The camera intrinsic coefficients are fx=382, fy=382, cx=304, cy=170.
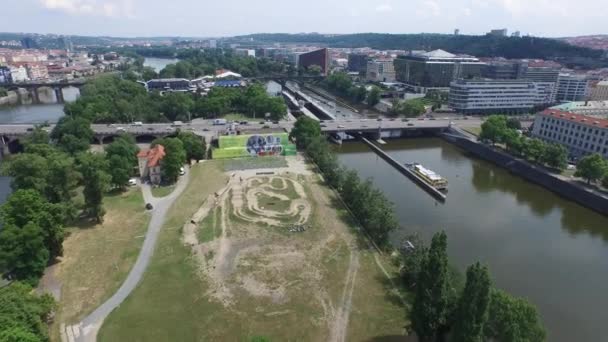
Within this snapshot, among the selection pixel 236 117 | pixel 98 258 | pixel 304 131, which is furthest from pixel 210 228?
pixel 236 117

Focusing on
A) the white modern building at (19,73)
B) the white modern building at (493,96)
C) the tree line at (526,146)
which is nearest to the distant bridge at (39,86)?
the white modern building at (19,73)

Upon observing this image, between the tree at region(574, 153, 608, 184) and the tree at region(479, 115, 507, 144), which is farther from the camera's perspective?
the tree at region(479, 115, 507, 144)

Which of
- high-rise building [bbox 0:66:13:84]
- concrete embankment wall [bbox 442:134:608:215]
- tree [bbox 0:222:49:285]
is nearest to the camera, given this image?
tree [bbox 0:222:49:285]

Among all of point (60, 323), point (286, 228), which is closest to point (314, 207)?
point (286, 228)

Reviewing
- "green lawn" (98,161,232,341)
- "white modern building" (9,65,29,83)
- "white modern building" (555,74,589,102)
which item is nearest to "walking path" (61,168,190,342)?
"green lawn" (98,161,232,341)

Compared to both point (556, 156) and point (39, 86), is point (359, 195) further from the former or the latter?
point (39, 86)

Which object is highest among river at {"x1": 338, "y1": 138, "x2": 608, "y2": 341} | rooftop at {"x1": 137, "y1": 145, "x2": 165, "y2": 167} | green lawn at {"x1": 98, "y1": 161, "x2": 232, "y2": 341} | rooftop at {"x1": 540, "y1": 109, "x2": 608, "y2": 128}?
rooftop at {"x1": 540, "y1": 109, "x2": 608, "y2": 128}

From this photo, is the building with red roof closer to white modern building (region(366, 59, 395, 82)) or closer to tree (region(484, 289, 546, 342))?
tree (region(484, 289, 546, 342))
